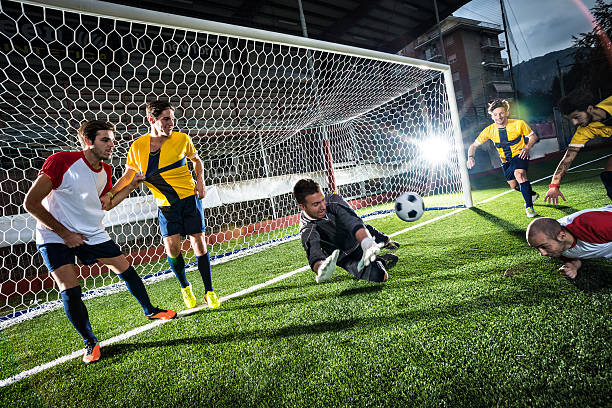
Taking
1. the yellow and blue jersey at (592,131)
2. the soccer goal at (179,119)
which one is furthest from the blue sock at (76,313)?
the yellow and blue jersey at (592,131)

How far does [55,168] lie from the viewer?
2027 mm

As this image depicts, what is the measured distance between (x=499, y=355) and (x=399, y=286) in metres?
0.96

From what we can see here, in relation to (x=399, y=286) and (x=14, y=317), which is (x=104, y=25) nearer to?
(x=14, y=317)

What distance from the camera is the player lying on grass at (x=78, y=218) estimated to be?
6.42 feet

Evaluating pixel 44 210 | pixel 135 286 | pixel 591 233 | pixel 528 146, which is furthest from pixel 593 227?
pixel 44 210

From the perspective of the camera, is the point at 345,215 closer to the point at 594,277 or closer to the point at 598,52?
the point at 594,277

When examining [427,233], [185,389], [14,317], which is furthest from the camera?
[427,233]

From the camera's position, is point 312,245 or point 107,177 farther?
point 107,177

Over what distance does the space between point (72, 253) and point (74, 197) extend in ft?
1.37

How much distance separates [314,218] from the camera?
2.29 meters

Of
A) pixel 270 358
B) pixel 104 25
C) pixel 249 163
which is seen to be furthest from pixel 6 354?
pixel 104 25

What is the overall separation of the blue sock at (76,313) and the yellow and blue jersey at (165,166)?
0.92m

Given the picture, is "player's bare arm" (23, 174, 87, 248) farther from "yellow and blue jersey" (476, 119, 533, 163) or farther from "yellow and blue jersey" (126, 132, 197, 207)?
"yellow and blue jersey" (476, 119, 533, 163)

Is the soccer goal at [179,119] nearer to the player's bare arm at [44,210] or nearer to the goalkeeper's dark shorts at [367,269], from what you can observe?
the player's bare arm at [44,210]
